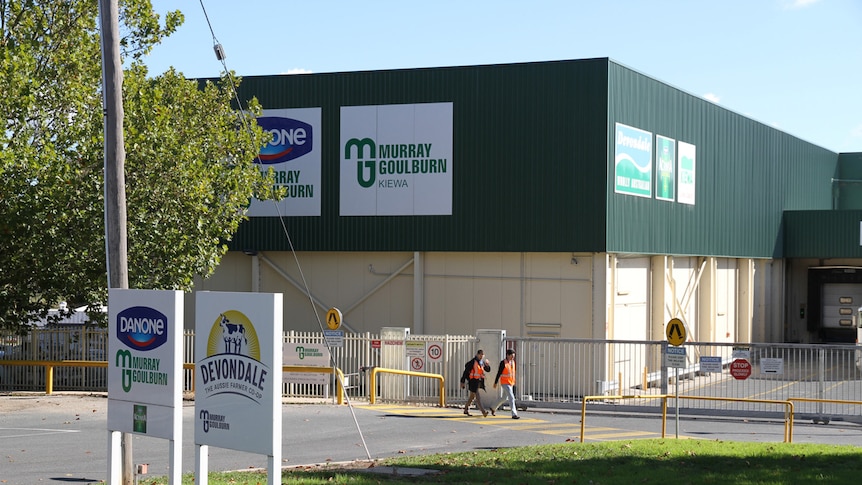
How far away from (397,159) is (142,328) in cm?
2316

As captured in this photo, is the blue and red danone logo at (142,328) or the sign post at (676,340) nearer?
the blue and red danone logo at (142,328)

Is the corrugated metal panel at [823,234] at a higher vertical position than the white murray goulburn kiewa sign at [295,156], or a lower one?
lower

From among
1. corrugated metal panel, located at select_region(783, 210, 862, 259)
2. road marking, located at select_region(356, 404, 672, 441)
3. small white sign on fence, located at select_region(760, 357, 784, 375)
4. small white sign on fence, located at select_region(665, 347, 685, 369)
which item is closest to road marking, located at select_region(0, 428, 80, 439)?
road marking, located at select_region(356, 404, 672, 441)

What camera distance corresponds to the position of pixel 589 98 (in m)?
34.2

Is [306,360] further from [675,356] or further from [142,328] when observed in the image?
[142,328]

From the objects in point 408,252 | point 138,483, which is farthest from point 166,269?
point 138,483

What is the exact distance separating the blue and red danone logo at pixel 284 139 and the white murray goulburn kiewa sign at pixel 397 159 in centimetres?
145

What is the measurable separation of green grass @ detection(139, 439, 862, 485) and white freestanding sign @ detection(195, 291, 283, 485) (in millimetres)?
3042

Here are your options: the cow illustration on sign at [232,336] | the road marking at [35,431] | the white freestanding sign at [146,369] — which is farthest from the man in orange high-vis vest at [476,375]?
the cow illustration on sign at [232,336]

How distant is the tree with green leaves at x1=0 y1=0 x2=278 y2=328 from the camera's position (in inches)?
990

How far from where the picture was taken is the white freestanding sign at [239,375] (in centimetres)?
1181

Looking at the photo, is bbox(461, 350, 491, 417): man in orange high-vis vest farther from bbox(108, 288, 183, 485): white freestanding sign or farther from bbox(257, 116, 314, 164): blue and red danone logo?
bbox(108, 288, 183, 485): white freestanding sign

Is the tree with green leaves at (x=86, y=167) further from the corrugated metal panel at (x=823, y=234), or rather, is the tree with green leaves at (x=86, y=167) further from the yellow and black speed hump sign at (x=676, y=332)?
the corrugated metal panel at (x=823, y=234)

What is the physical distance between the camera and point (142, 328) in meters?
13.2
